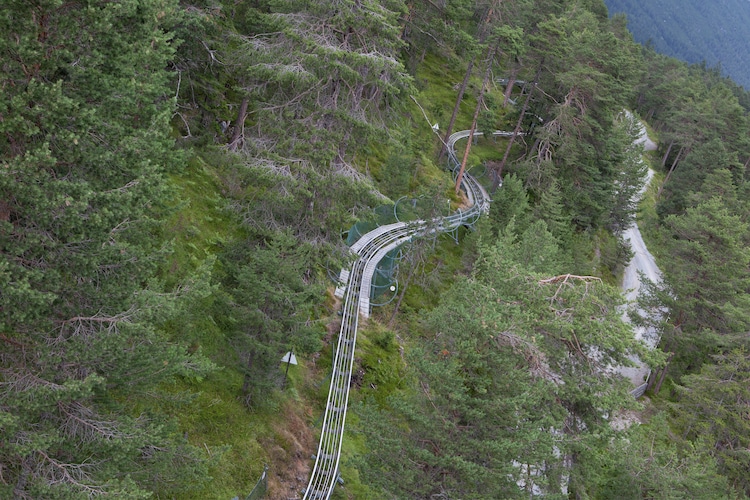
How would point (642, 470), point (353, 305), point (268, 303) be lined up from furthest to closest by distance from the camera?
point (353, 305)
point (642, 470)
point (268, 303)

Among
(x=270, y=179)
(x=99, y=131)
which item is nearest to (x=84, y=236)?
(x=99, y=131)

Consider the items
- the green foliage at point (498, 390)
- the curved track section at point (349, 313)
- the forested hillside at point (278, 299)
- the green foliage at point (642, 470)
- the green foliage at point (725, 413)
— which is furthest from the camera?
the green foliage at point (725, 413)

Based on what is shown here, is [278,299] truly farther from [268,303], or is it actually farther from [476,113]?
[476,113]

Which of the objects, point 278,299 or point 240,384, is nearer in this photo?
point 278,299

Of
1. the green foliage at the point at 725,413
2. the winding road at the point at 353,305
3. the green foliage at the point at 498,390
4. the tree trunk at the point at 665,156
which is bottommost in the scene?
the tree trunk at the point at 665,156

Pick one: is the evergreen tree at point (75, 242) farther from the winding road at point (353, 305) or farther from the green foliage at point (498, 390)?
the winding road at point (353, 305)

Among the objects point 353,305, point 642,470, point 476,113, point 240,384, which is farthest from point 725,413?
point 476,113

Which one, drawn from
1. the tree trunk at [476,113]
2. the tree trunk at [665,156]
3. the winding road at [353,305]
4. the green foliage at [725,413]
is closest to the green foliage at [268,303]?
the winding road at [353,305]

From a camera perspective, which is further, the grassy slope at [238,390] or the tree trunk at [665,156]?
the tree trunk at [665,156]
